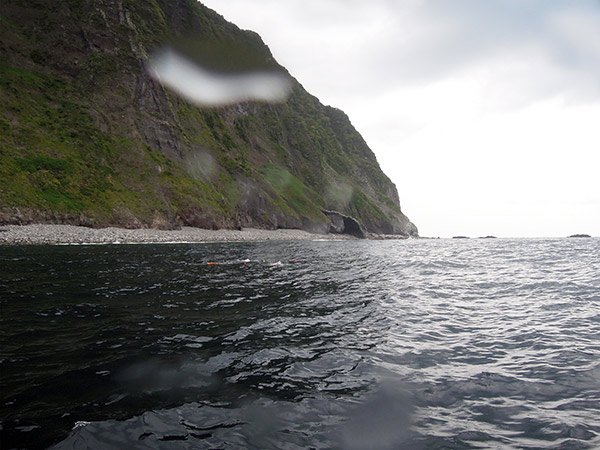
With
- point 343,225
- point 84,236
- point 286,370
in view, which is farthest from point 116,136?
point 343,225

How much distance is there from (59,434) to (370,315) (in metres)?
10.7

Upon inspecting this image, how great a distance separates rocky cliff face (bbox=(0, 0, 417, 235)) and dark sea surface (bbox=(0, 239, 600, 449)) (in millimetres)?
41460

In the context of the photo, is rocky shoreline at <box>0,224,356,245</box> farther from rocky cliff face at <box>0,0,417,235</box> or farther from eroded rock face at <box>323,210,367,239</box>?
eroded rock face at <box>323,210,367,239</box>

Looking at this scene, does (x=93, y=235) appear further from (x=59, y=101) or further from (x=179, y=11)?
(x=179, y=11)

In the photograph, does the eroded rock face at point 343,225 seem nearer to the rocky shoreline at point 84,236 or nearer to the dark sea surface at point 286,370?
the rocky shoreline at point 84,236

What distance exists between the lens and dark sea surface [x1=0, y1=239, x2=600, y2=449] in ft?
17.9

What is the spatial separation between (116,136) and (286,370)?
71074mm

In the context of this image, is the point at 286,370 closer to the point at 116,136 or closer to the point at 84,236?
the point at 84,236

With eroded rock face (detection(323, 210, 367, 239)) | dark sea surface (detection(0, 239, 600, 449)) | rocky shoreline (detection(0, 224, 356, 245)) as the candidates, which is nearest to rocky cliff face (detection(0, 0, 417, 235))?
rocky shoreline (detection(0, 224, 356, 245))

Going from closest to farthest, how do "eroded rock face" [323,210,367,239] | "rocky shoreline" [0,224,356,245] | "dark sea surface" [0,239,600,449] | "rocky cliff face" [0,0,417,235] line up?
1. "dark sea surface" [0,239,600,449]
2. "rocky shoreline" [0,224,356,245]
3. "rocky cliff face" [0,0,417,235]
4. "eroded rock face" [323,210,367,239]

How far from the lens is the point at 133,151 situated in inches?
2594

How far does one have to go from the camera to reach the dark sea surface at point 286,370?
5449mm

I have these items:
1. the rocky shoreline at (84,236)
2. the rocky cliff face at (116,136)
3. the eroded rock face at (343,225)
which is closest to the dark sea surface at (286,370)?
the rocky shoreline at (84,236)

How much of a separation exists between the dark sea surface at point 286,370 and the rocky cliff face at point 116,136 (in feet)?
136
